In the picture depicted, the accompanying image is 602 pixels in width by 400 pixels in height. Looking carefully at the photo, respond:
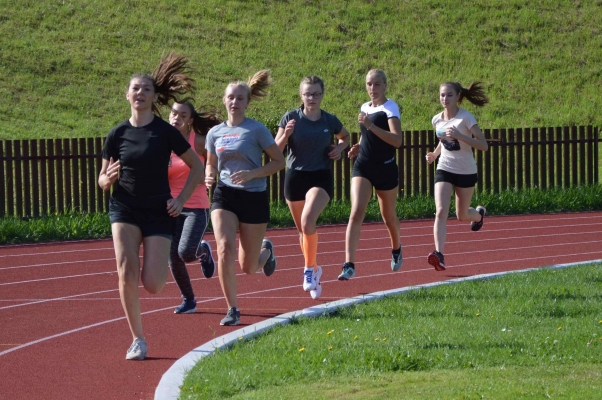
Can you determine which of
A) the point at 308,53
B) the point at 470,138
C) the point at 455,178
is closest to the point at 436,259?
the point at 455,178

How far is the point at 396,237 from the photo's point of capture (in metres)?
10.4

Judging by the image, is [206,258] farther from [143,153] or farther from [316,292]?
[143,153]

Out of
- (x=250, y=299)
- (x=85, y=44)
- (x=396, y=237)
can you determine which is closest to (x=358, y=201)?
(x=396, y=237)

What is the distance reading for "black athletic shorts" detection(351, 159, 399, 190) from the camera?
9.94 metres

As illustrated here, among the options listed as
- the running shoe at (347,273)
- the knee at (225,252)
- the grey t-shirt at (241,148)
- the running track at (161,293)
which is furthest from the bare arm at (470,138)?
the knee at (225,252)

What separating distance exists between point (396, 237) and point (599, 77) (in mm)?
29786

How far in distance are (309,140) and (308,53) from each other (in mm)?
29546

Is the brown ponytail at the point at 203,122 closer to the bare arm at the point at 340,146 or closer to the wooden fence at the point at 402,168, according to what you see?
the bare arm at the point at 340,146

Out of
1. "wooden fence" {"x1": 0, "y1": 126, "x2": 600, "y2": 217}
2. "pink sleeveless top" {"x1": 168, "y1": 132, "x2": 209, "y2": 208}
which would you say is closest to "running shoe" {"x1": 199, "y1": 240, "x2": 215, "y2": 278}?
"pink sleeveless top" {"x1": 168, "y1": 132, "x2": 209, "y2": 208}

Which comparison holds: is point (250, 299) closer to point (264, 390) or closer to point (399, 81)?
point (264, 390)

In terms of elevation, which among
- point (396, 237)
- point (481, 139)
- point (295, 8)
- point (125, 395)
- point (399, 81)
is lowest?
point (125, 395)

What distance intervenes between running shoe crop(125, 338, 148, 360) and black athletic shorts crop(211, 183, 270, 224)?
1465mm

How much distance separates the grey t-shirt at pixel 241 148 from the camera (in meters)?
7.85

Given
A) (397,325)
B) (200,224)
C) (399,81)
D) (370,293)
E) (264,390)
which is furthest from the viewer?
(399,81)
